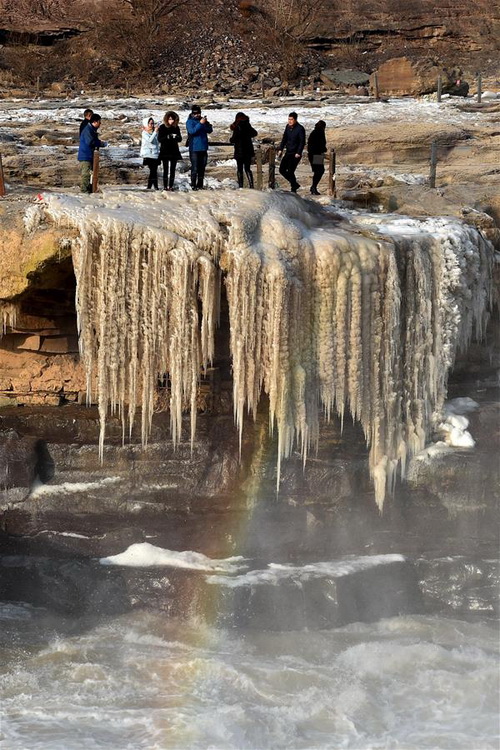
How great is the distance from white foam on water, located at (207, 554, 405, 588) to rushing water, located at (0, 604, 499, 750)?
59 cm

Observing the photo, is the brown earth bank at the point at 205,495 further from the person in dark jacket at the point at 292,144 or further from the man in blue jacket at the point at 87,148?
the person in dark jacket at the point at 292,144

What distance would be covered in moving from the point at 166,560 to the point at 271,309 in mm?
3181

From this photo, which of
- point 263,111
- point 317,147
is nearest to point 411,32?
point 263,111

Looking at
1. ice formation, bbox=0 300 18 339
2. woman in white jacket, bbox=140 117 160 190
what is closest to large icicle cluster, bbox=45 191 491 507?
ice formation, bbox=0 300 18 339

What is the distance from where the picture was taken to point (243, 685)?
988 centimetres

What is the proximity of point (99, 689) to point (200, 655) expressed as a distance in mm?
1170

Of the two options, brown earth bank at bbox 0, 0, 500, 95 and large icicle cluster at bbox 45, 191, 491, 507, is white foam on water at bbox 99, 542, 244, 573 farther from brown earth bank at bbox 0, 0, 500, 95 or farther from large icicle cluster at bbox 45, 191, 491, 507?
brown earth bank at bbox 0, 0, 500, 95

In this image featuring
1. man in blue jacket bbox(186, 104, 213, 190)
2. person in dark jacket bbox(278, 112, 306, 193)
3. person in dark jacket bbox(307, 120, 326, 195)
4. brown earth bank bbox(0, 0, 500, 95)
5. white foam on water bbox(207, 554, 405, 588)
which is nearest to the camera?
white foam on water bbox(207, 554, 405, 588)

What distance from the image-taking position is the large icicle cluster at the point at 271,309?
10.6m

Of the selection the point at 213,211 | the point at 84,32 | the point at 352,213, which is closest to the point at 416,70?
the point at 84,32

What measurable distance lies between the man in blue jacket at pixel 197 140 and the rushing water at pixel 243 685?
555 cm

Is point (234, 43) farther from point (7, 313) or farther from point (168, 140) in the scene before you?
point (7, 313)

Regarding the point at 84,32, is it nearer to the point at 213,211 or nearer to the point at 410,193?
the point at 410,193

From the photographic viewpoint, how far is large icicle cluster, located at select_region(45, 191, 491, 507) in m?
10.6
